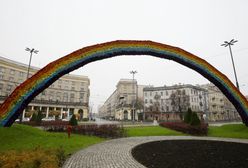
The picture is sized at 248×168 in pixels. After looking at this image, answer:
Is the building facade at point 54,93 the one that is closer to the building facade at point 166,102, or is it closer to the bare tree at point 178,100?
the building facade at point 166,102

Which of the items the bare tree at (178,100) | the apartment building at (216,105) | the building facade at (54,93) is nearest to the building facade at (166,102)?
the bare tree at (178,100)

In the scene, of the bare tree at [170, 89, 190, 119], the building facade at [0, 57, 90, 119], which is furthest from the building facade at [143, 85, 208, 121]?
the building facade at [0, 57, 90, 119]

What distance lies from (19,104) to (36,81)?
1503 mm

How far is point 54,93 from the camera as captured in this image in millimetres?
70875

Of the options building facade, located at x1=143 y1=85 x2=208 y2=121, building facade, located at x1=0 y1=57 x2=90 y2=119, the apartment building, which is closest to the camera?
building facade, located at x1=0 y1=57 x2=90 y2=119

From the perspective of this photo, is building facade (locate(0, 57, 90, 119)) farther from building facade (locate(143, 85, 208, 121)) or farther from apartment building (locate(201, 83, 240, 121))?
apartment building (locate(201, 83, 240, 121))

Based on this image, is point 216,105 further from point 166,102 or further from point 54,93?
point 54,93

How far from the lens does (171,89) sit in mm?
73562

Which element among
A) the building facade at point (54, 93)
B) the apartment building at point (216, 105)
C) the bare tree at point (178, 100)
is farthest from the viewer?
the apartment building at point (216, 105)

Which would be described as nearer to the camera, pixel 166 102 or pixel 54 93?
pixel 54 93

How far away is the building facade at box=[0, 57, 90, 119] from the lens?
A: 58206 millimetres

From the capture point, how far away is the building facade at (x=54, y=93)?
5821 cm

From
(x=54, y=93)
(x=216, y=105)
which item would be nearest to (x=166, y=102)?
(x=216, y=105)

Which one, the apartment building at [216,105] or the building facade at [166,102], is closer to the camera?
the building facade at [166,102]
